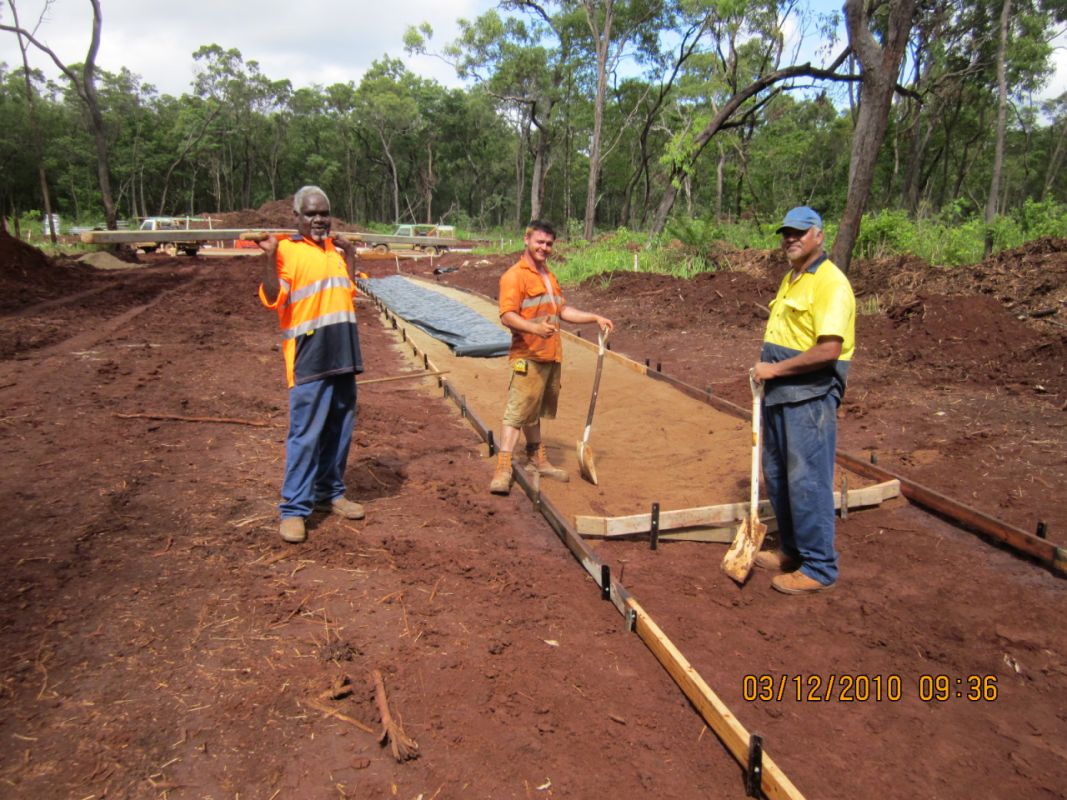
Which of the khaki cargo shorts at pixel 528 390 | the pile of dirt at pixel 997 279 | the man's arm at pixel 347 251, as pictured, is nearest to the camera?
the man's arm at pixel 347 251

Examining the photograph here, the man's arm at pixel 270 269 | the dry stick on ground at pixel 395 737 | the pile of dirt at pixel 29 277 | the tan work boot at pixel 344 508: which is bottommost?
the dry stick on ground at pixel 395 737

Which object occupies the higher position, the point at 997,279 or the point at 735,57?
the point at 735,57

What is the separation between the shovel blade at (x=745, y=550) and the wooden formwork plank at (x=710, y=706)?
793mm

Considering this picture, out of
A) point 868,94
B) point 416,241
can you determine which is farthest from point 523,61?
point 868,94

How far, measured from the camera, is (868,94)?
9242 millimetres

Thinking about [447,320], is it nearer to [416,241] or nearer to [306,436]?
[306,436]

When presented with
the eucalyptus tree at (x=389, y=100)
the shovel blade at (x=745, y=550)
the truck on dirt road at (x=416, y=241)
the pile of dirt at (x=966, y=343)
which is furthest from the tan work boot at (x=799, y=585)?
the eucalyptus tree at (x=389, y=100)

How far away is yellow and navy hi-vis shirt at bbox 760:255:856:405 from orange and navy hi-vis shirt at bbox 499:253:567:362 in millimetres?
1575

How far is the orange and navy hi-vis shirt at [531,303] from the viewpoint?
14.4 feet

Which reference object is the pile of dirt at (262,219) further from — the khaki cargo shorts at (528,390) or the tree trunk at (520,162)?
the khaki cargo shorts at (528,390)

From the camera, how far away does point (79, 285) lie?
14898mm

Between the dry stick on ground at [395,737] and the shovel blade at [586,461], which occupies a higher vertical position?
the shovel blade at [586,461]

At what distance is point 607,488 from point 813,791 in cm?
275

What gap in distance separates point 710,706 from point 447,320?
10.3 meters
